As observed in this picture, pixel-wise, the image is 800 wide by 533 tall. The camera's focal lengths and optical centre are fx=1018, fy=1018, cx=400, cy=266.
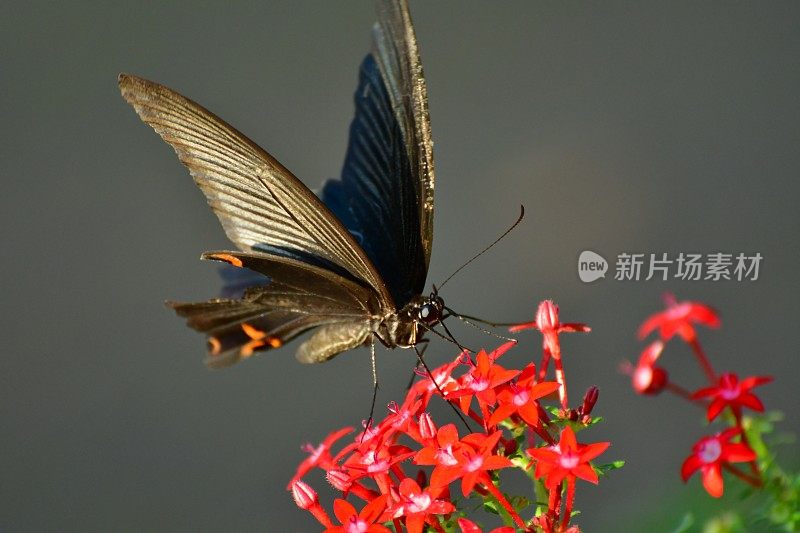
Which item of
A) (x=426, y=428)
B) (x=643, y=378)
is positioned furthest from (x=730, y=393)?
(x=426, y=428)

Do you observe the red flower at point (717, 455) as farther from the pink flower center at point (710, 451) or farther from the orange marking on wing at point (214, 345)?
the orange marking on wing at point (214, 345)

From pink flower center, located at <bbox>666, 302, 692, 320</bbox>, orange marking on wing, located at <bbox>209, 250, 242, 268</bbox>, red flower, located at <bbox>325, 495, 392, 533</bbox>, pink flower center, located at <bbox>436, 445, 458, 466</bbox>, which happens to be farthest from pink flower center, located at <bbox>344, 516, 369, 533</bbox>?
orange marking on wing, located at <bbox>209, 250, 242, 268</bbox>

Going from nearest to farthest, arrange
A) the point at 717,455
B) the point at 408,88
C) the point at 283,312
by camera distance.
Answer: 1. the point at 717,455
2. the point at 408,88
3. the point at 283,312

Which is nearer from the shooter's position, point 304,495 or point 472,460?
point 472,460

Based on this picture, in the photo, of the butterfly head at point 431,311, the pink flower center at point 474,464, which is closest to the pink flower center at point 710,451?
the pink flower center at point 474,464

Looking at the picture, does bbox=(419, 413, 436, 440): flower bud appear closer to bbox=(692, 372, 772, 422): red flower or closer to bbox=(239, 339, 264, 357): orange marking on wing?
bbox=(692, 372, 772, 422): red flower

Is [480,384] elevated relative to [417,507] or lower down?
elevated

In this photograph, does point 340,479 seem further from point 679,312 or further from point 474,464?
point 679,312
